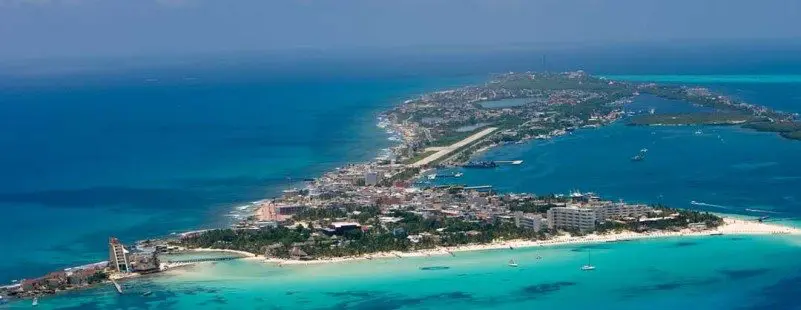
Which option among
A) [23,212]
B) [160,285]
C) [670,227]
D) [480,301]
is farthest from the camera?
[23,212]

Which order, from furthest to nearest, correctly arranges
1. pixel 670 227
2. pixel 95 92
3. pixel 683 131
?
pixel 95 92, pixel 683 131, pixel 670 227

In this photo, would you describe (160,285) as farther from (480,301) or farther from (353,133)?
(353,133)

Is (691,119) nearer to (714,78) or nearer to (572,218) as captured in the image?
(572,218)

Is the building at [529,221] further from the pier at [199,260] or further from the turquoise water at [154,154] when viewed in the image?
the turquoise water at [154,154]

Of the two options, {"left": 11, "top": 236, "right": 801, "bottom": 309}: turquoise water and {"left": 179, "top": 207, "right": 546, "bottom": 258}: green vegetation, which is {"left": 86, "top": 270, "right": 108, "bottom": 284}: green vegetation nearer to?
{"left": 11, "top": 236, "right": 801, "bottom": 309}: turquoise water

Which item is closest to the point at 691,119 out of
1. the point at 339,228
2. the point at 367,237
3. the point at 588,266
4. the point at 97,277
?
the point at 339,228

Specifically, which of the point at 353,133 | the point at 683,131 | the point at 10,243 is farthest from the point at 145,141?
the point at 683,131

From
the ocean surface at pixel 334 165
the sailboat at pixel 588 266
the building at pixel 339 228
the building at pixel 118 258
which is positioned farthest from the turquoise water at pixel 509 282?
the building at pixel 339 228
